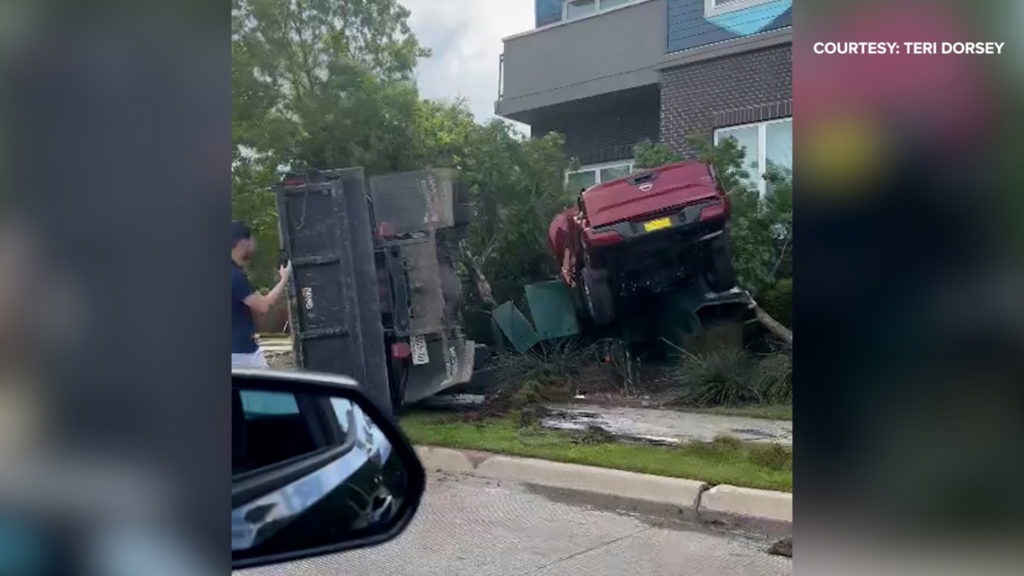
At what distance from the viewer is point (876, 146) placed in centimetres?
188

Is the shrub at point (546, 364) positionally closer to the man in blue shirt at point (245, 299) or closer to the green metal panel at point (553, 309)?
the green metal panel at point (553, 309)

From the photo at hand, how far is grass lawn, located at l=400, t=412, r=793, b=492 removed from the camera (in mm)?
1835

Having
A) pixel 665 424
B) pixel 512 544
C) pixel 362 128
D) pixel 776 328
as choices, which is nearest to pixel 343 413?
pixel 512 544

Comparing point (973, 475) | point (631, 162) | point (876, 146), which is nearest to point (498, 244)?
point (631, 162)

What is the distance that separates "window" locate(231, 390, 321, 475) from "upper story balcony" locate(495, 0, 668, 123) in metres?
0.80

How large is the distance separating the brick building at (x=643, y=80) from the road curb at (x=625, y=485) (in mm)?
633

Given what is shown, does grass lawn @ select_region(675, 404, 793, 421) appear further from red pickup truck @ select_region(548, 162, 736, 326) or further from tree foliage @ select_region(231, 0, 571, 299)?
tree foliage @ select_region(231, 0, 571, 299)

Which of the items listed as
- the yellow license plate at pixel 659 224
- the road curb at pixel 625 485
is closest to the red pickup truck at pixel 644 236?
the yellow license plate at pixel 659 224

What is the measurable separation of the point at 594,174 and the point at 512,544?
0.82 meters

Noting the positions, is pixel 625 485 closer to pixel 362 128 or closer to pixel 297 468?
pixel 297 468

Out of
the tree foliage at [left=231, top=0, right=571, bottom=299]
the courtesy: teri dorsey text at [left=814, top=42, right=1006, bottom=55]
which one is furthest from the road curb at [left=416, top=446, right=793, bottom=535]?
the courtesy: teri dorsey text at [left=814, top=42, right=1006, bottom=55]

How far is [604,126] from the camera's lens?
188 centimetres

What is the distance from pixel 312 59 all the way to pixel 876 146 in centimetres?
122

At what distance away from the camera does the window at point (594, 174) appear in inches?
74.3
